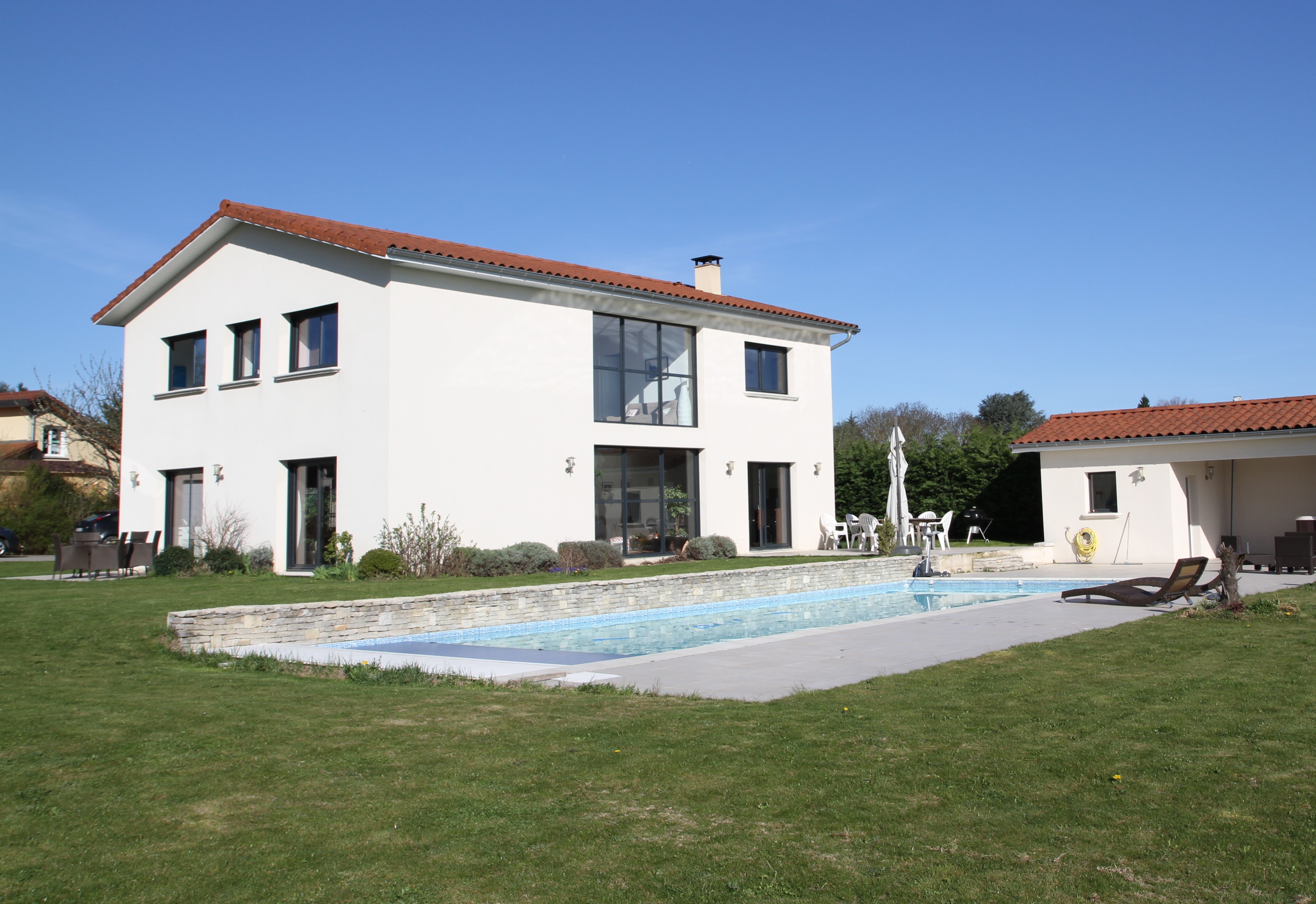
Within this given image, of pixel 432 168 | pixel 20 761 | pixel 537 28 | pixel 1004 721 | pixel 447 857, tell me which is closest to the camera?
pixel 447 857

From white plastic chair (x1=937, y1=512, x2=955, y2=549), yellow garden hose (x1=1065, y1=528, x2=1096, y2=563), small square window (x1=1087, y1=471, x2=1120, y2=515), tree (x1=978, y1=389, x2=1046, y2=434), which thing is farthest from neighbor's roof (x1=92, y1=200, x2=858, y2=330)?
tree (x1=978, y1=389, x2=1046, y2=434)

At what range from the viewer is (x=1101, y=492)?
2334 centimetres

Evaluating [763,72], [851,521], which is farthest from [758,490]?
[763,72]

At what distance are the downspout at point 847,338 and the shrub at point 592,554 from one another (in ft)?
32.9

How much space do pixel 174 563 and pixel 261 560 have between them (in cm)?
158

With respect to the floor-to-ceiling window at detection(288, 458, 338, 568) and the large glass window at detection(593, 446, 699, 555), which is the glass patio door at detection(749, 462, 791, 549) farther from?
the floor-to-ceiling window at detection(288, 458, 338, 568)

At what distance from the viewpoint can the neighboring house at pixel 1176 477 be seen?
21.6 metres

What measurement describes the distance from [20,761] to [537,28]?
1693cm

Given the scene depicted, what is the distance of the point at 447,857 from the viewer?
3887mm

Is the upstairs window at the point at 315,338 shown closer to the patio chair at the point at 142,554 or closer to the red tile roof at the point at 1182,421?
the patio chair at the point at 142,554

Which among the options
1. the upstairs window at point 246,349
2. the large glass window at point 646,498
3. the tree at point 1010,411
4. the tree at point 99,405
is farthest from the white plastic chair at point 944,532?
the tree at point 1010,411

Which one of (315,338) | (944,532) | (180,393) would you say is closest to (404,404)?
(315,338)

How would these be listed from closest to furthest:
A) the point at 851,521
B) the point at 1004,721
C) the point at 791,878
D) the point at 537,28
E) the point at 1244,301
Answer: the point at 791,878 < the point at 1004,721 < the point at 537,28 < the point at 1244,301 < the point at 851,521

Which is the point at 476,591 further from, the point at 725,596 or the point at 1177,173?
the point at 1177,173
